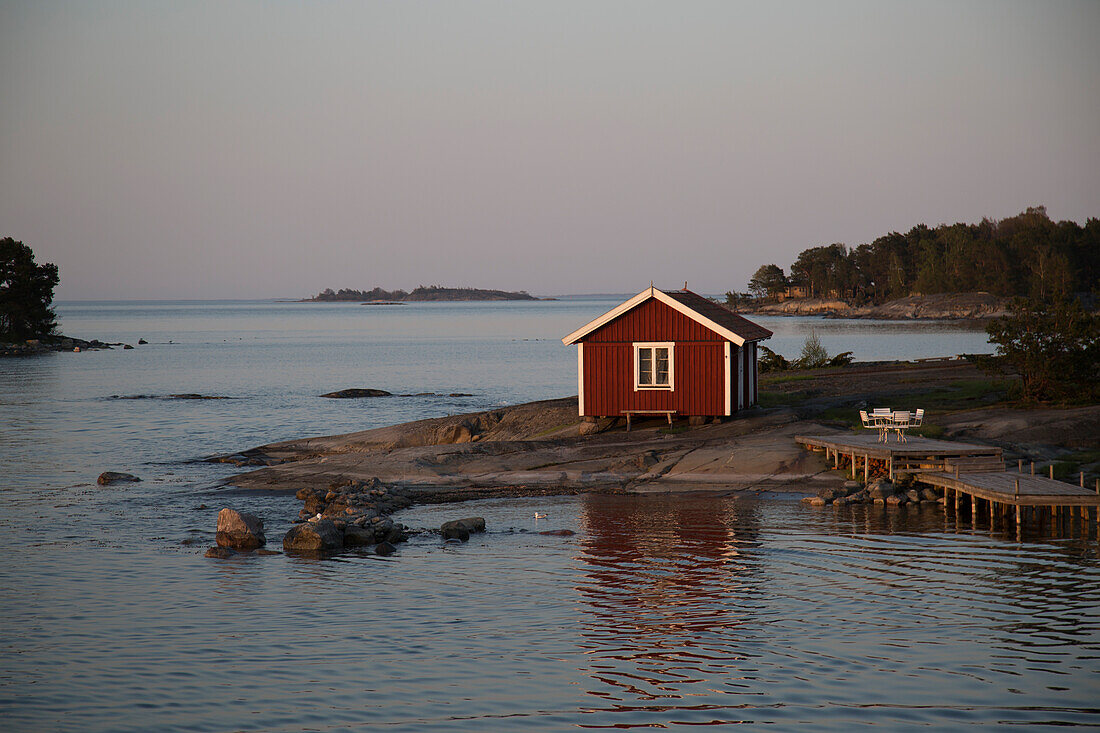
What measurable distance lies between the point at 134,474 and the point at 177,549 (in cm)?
1363

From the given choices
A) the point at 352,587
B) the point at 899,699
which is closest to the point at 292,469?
the point at 352,587

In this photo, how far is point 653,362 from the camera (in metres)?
34.1

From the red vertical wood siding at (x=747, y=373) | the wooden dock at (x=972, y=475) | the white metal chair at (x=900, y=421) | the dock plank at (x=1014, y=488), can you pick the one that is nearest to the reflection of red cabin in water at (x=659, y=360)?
the red vertical wood siding at (x=747, y=373)

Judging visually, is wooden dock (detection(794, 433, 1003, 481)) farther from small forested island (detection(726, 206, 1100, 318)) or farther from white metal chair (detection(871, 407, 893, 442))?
small forested island (detection(726, 206, 1100, 318))

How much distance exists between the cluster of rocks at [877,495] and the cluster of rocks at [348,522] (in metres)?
10.8

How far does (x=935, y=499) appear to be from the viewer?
87.1ft

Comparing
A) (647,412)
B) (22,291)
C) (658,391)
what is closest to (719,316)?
(658,391)

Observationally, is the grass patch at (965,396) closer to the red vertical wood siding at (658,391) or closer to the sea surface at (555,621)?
the red vertical wood siding at (658,391)

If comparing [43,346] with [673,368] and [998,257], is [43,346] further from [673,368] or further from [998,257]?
[998,257]

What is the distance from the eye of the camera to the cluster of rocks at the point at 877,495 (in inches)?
1024

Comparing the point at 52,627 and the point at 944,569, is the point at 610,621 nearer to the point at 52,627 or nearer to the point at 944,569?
the point at 944,569

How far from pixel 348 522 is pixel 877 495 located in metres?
13.3

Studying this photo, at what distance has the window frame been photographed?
33812 mm

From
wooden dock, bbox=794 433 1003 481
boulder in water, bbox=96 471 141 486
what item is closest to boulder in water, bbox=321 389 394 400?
boulder in water, bbox=96 471 141 486
